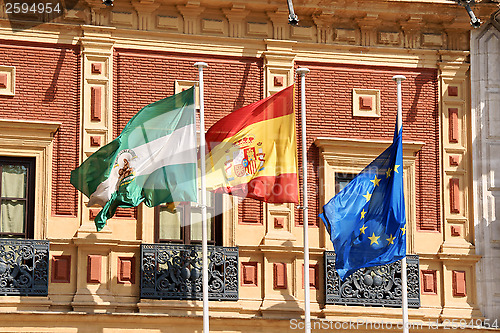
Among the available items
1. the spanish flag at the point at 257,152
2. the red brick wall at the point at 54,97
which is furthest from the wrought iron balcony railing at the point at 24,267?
the spanish flag at the point at 257,152

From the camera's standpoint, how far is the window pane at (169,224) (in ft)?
61.0

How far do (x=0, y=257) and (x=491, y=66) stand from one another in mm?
8653

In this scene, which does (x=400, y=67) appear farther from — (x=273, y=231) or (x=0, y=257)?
(x=0, y=257)

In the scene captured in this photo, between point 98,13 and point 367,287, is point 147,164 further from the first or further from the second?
point 367,287

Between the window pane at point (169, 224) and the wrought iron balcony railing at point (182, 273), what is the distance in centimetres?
47

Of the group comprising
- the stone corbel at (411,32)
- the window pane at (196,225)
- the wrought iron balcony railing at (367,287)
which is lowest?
the wrought iron balcony railing at (367,287)

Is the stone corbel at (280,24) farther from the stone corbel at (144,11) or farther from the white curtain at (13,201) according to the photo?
the white curtain at (13,201)

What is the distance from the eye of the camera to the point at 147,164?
1705 cm

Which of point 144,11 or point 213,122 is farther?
point 144,11

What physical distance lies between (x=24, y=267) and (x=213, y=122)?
380 cm

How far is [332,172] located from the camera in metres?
19.1

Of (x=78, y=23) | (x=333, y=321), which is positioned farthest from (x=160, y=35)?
(x=333, y=321)

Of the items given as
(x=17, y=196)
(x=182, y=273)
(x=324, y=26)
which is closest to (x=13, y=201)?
(x=17, y=196)

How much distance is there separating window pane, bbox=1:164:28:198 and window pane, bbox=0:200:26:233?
13 centimetres
